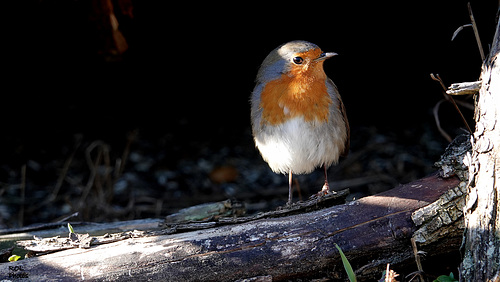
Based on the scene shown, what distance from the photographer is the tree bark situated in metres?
2.12

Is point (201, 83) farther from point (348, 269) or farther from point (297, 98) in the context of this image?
point (348, 269)

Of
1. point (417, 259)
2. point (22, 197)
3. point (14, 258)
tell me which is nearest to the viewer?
point (417, 259)

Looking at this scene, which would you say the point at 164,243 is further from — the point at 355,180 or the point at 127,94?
the point at 127,94

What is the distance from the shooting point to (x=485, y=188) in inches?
87.0

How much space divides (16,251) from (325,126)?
1.88 metres

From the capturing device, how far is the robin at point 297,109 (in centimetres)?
312

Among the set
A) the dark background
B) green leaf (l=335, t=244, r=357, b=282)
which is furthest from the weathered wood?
the dark background

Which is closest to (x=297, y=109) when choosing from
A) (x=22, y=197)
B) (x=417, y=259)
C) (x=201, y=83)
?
(x=417, y=259)

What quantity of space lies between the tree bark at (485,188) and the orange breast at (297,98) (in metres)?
0.98

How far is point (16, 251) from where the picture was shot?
277 centimetres

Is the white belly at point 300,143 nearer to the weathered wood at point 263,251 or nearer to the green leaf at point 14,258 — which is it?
the weathered wood at point 263,251

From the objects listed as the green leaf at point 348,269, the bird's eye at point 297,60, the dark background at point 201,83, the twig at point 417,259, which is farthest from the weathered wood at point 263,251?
the dark background at point 201,83

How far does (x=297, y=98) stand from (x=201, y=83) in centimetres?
368

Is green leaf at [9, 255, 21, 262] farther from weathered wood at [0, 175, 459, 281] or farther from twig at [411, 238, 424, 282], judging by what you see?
twig at [411, 238, 424, 282]
